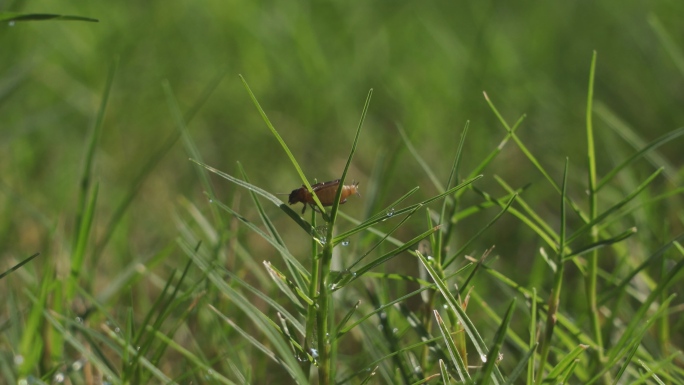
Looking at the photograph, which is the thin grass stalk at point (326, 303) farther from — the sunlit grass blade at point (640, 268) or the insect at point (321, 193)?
the sunlit grass blade at point (640, 268)

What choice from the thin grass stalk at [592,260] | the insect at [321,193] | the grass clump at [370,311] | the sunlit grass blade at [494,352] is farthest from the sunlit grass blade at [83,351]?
the thin grass stalk at [592,260]

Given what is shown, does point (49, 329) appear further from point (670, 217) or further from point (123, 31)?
point (123, 31)

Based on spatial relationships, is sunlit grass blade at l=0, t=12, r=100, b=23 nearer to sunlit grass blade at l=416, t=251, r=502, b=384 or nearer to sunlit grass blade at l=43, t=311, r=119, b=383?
sunlit grass blade at l=43, t=311, r=119, b=383

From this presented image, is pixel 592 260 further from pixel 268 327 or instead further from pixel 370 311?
pixel 268 327

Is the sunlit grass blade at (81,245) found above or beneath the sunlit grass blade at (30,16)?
beneath

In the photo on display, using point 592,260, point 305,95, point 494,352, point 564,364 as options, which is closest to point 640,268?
point 592,260

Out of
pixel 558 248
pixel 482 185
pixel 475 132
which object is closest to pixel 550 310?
pixel 558 248

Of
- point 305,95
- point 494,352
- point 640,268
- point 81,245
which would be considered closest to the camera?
point 494,352

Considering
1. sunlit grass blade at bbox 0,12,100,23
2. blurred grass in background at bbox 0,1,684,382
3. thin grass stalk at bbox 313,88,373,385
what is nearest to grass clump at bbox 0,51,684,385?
thin grass stalk at bbox 313,88,373,385
